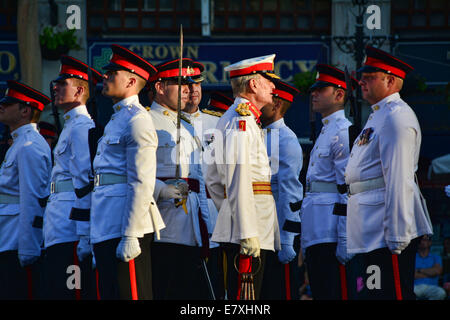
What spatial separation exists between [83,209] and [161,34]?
11.0 metres

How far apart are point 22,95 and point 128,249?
2.86 metres

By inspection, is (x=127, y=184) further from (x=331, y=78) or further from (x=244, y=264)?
(x=331, y=78)

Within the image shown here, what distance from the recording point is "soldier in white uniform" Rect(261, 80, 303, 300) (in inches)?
267

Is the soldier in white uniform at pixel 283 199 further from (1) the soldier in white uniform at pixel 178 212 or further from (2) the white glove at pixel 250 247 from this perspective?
(2) the white glove at pixel 250 247

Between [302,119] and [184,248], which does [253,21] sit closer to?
[302,119]

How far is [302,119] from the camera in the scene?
17047 mm

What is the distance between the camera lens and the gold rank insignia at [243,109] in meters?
6.11

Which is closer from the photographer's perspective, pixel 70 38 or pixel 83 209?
pixel 83 209

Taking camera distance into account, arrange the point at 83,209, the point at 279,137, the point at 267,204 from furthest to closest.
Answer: the point at 279,137
the point at 83,209
the point at 267,204

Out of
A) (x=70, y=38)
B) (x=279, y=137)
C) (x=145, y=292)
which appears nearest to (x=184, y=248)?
(x=145, y=292)


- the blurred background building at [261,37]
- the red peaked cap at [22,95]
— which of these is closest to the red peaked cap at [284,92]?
the red peaked cap at [22,95]

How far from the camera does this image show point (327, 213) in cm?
736

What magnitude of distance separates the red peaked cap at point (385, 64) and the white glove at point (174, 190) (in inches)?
62.7

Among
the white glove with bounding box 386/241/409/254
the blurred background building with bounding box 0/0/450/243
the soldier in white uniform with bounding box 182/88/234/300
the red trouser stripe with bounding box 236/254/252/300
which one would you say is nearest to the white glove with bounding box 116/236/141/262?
the red trouser stripe with bounding box 236/254/252/300
